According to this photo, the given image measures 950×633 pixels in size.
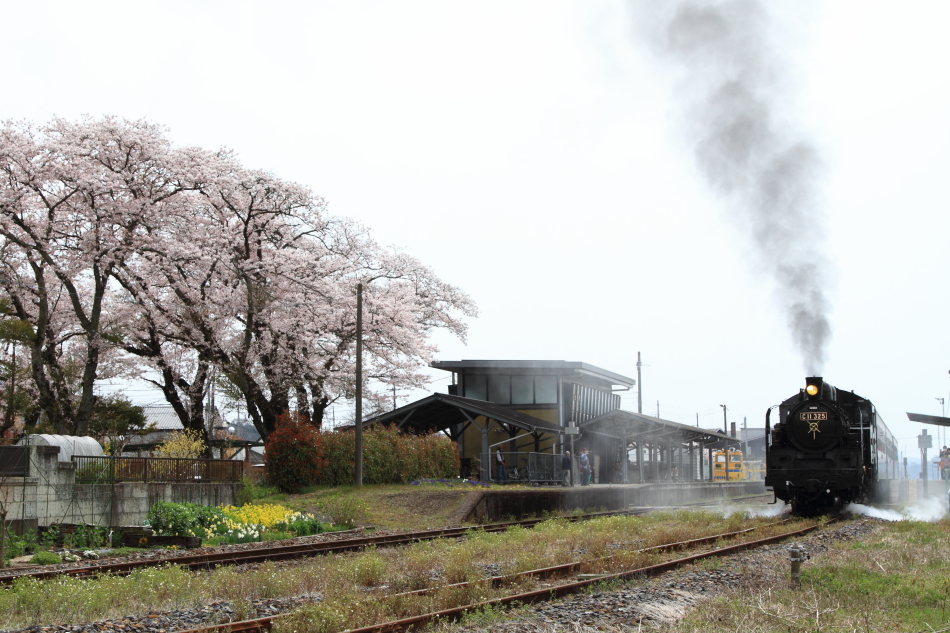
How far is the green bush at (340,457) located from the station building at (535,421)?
219cm

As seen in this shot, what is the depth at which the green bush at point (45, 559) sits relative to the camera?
13.1 metres

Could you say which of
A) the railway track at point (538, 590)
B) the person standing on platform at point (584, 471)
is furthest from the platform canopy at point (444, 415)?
the railway track at point (538, 590)

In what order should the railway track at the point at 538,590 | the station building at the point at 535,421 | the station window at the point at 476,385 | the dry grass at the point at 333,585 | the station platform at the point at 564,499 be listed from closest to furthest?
the railway track at the point at 538,590 < the dry grass at the point at 333,585 < the station platform at the point at 564,499 < the station building at the point at 535,421 < the station window at the point at 476,385

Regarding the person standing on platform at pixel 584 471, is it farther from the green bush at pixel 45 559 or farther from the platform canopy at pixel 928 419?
the green bush at pixel 45 559

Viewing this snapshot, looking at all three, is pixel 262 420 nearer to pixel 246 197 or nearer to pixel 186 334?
→ pixel 186 334

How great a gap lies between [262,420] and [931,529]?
23000 mm

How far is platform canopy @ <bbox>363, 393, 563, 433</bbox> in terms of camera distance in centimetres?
3112

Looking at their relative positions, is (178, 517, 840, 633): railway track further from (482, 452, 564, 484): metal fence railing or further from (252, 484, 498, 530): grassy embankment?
(482, 452, 564, 484): metal fence railing

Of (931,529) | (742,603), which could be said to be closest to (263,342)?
(931,529)

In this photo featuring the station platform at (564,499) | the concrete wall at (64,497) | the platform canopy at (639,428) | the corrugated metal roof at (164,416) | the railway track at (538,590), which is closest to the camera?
the railway track at (538,590)

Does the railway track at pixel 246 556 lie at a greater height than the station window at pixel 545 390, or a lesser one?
lesser

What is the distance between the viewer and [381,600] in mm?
8398

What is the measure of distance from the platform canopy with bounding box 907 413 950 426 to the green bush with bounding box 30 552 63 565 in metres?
18.6

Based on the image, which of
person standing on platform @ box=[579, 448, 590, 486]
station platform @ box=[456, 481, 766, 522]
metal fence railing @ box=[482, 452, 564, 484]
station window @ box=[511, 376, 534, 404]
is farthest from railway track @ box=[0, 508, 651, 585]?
station window @ box=[511, 376, 534, 404]
